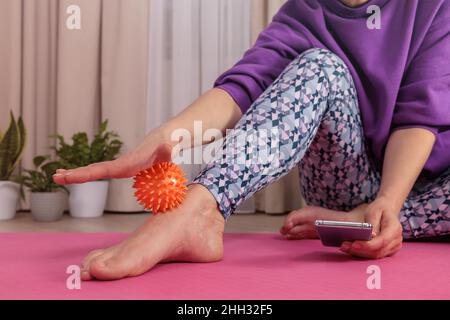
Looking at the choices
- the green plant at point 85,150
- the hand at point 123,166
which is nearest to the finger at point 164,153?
the hand at point 123,166

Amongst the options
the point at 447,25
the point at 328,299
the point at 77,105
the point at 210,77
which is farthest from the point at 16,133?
the point at 328,299

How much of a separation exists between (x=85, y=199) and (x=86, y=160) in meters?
0.14

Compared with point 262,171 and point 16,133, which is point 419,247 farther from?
point 16,133

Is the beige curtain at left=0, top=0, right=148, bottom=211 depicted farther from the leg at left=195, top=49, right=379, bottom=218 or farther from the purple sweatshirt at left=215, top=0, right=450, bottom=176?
the leg at left=195, top=49, right=379, bottom=218

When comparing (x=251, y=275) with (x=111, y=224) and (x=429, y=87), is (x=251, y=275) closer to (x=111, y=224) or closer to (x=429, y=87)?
(x=429, y=87)

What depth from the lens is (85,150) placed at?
2115mm

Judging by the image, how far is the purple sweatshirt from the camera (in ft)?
3.83

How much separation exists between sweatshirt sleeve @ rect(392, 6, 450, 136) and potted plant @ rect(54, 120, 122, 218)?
1218 millimetres

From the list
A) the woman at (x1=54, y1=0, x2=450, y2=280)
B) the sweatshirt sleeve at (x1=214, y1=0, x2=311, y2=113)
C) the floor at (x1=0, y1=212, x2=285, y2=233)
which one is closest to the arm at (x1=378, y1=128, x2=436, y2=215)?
the woman at (x1=54, y1=0, x2=450, y2=280)

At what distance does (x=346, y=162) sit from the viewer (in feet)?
3.83

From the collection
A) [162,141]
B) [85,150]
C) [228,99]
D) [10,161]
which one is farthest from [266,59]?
[10,161]

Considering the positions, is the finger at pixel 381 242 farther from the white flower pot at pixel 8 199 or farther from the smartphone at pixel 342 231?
the white flower pot at pixel 8 199

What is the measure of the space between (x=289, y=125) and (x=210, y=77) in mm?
1329

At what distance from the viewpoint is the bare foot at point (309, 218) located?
118 centimetres
